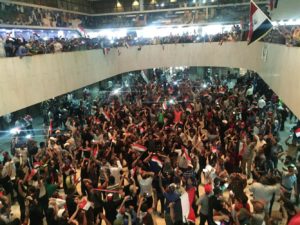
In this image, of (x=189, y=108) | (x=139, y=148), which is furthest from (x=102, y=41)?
(x=139, y=148)

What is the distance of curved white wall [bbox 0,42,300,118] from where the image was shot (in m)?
12.0

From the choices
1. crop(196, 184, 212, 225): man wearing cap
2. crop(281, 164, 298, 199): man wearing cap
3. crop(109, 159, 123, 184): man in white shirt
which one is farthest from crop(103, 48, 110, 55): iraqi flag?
crop(196, 184, 212, 225): man wearing cap

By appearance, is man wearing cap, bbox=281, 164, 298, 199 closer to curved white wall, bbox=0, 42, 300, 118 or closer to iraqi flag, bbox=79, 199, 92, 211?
curved white wall, bbox=0, 42, 300, 118

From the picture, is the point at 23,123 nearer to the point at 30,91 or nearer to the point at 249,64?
the point at 30,91

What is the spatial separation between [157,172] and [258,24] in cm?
678

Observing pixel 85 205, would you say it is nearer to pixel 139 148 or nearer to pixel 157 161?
pixel 157 161

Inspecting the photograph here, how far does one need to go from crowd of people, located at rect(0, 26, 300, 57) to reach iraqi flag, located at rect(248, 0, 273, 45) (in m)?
0.84

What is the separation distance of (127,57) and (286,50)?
56.5 feet

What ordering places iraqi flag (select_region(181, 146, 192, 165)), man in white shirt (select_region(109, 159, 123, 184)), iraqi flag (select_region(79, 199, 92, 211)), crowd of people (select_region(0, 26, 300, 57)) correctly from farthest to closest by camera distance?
Result: crowd of people (select_region(0, 26, 300, 57)) → iraqi flag (select_region(181, 146, 192, 165)) → man in white shirt (select_region(109, 159, 123, 184)) → iraqi flag (select_region(79, 199, 92, 211))

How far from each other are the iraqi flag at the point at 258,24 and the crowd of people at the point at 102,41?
2.74 feet


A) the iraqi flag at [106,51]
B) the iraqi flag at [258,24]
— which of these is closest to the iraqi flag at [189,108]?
the iraqi flag at [258,24]

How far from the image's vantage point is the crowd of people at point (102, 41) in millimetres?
12538

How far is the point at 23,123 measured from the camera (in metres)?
15.1

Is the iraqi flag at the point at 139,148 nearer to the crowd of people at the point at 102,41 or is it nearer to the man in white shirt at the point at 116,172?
the man in white shirt at the point at 116,172
